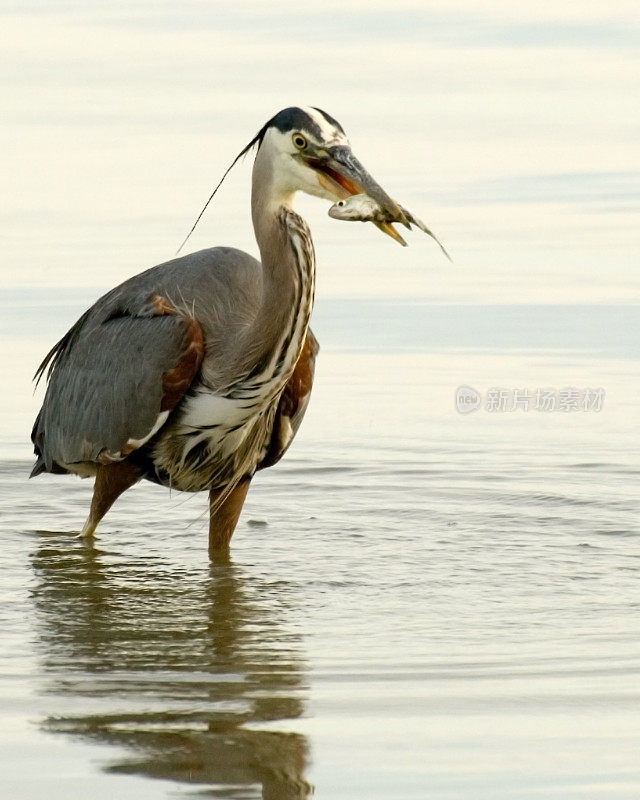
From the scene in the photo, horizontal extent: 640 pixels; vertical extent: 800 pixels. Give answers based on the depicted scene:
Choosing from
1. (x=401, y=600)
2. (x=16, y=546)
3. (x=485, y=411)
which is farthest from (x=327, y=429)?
(x=401, y=600)

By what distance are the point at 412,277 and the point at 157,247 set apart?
2.10 metres

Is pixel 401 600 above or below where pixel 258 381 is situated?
below

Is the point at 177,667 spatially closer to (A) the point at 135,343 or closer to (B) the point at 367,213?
(B) the point at 367,213

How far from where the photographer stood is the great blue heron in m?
7.41

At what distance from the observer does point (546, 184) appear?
1817 cm

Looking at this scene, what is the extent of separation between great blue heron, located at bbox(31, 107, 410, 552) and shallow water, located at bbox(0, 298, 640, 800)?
0.47 meters

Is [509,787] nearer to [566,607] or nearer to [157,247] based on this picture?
[566,607]

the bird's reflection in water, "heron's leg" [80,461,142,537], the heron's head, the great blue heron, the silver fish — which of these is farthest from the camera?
"heron's leg" [80,461,142,537]

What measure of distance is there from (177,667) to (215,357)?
1876mm

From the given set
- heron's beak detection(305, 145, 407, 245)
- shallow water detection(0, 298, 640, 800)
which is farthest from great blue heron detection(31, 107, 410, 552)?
shallow water detection(0, 298, 640, 800)

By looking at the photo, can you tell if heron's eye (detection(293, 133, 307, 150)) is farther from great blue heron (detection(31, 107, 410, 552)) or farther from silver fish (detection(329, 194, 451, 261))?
silver fish (detection(329, 194, 451, 261))

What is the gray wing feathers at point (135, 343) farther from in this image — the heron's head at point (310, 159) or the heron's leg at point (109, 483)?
the heron's head at point (310, 159)

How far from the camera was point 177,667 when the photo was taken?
6.49 m

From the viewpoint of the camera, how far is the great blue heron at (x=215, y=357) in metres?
7.41
